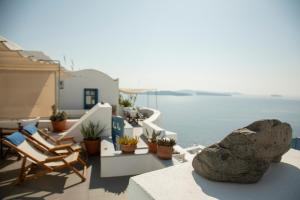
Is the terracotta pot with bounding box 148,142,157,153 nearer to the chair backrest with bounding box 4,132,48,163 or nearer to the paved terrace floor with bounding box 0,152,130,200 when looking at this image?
the paved terrace floor with bounding box 0,152,130,200

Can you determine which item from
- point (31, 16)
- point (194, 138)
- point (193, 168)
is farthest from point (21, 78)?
point (194, 138)

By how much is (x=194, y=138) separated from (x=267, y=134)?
5620 centimetres

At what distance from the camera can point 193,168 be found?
2.68 meters

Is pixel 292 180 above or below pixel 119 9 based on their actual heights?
below

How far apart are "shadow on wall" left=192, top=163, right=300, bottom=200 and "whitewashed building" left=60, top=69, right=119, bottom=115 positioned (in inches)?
494

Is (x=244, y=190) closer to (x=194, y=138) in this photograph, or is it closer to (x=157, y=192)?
(x=157, y=192)

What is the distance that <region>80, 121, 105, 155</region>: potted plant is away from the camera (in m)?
5.59

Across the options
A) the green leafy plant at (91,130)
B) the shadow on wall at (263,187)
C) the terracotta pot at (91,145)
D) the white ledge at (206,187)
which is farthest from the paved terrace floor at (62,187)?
the shadow on wall at (263,187)

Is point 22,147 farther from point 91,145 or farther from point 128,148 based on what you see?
point 128,148

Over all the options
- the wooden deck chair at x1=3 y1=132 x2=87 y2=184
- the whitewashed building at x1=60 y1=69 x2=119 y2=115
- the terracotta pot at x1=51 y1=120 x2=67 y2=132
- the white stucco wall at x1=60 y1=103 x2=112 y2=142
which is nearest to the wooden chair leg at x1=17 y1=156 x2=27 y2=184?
the wooden deck chair at x1=3 y1=132 x2=87 y2=184

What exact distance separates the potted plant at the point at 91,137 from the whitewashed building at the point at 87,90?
8156 mm

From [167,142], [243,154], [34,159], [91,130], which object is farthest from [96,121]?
[243,154]

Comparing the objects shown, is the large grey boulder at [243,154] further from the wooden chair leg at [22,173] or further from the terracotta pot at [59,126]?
the terracotta pot at [59,126]

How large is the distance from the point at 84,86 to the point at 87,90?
0.37 meters
